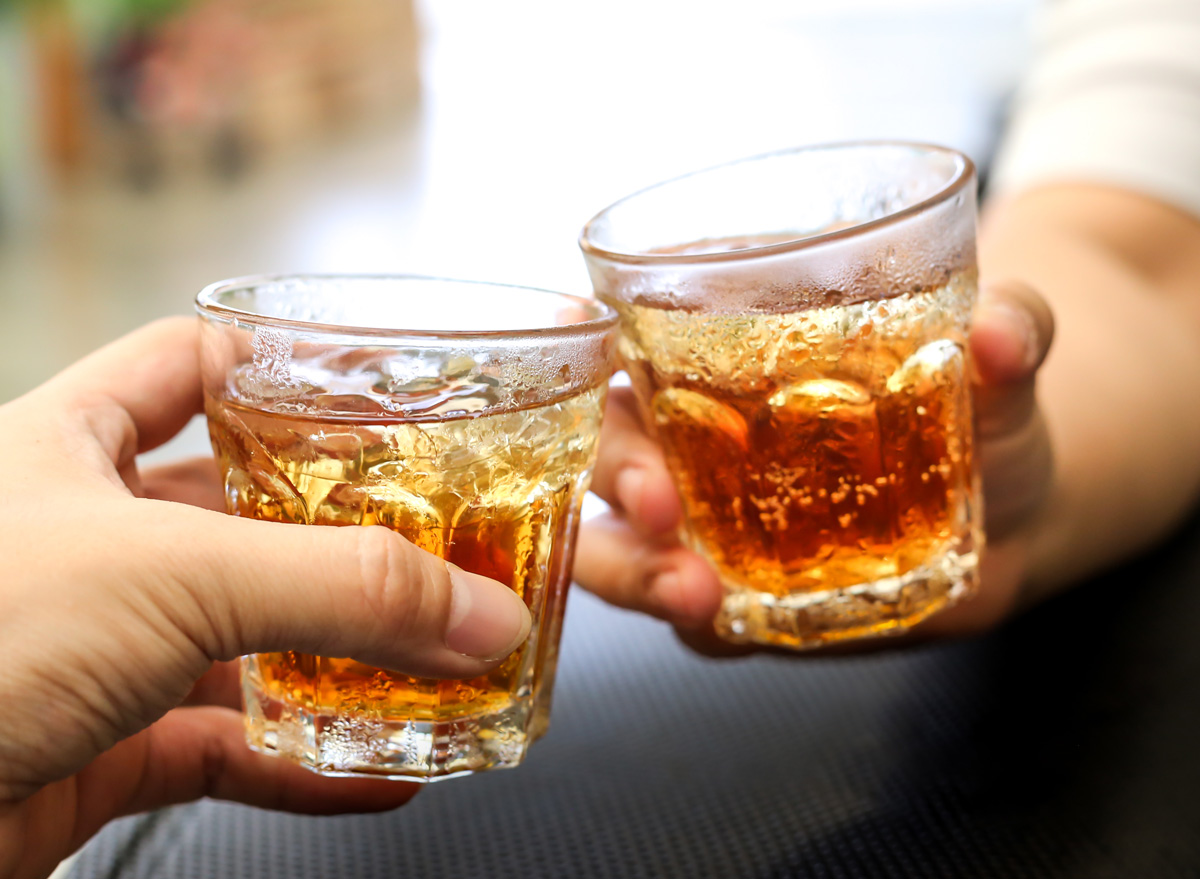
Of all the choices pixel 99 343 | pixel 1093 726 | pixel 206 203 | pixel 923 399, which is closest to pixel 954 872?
pixel 1093 726

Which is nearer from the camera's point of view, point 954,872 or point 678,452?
point 954,872

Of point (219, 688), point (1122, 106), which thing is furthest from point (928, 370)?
point (1122, 106)

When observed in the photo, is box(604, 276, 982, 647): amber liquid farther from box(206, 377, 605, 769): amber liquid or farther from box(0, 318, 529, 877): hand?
box(0, 318, 529, 877): hand

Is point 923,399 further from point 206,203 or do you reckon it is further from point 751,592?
point 206,203

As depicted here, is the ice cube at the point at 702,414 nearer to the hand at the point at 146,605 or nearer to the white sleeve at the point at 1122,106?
the hand at the point at 146,605

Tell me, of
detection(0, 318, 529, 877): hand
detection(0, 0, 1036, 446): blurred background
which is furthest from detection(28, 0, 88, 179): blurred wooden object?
detection(0, 318, 529, 877): hand

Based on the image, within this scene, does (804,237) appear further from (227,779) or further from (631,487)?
(227,779)

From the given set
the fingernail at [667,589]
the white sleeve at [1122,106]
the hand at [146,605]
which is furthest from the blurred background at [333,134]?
the hand at [146,605]
